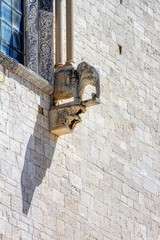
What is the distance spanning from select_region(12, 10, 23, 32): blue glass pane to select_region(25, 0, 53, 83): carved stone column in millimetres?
105

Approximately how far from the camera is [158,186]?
55.4 ft

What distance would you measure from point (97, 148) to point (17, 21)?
2.23 m

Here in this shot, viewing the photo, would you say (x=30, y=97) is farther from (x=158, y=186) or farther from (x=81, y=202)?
(x=158, y=186)

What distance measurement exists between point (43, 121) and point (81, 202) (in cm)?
127

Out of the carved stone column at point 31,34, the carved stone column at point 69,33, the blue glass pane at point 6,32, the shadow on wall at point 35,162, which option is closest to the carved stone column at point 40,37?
the carved stone column at point 31,34

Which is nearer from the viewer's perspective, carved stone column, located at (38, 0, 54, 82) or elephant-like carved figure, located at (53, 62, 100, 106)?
elephant-like carved figure, located at (53, 62, 100, 106)

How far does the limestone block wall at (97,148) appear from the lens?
1386 centimetres

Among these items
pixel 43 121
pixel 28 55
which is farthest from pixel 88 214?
pixel 28 55

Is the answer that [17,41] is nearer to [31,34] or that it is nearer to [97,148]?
[31,34]

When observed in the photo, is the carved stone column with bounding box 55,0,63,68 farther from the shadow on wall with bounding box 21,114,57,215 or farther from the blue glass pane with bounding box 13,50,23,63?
the shadow on wall with bounding box 21,114,57,215

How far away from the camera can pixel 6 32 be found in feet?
47.9

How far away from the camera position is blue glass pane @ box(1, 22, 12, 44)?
14539 mm

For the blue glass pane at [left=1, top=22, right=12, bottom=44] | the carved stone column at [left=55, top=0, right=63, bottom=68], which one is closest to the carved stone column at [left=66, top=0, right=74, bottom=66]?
the carved stone column at [left=55, top=0, right=63, bottom=68]

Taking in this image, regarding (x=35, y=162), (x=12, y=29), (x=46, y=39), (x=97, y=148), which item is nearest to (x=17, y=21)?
(x=12, y=29)
